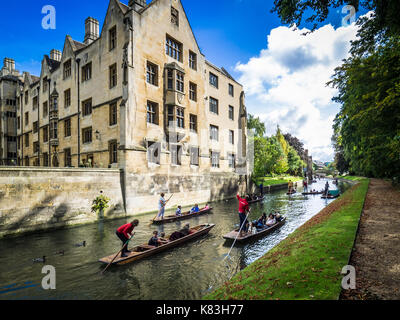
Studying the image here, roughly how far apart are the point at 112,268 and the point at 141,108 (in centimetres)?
1436

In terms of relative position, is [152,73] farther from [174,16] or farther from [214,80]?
[214,80]

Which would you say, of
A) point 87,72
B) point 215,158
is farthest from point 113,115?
point 215,158

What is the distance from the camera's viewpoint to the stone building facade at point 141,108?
1977 centimetres

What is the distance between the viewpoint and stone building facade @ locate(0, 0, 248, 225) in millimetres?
19766

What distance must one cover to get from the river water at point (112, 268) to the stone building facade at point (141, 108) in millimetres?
7022

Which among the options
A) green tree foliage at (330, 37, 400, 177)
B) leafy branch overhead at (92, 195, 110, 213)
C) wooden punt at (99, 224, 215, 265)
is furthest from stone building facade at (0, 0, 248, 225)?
green tree foliage at (330, 37, 400, 177)

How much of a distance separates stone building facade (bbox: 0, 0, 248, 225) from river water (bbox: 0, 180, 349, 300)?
23.0ft

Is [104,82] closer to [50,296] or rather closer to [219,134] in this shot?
[219,134]

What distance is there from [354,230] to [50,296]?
11.4 m

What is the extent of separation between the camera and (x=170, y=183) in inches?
880

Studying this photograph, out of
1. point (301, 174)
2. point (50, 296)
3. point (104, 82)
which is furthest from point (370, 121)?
point (301, 174)

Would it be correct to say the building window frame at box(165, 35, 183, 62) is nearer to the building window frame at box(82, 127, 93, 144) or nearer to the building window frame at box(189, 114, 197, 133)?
the building window frame at box(189, 114, 197, 133)

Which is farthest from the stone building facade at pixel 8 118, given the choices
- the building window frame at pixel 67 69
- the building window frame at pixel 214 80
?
the building window frame at pixel 214 80

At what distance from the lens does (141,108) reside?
2025 centimetres
